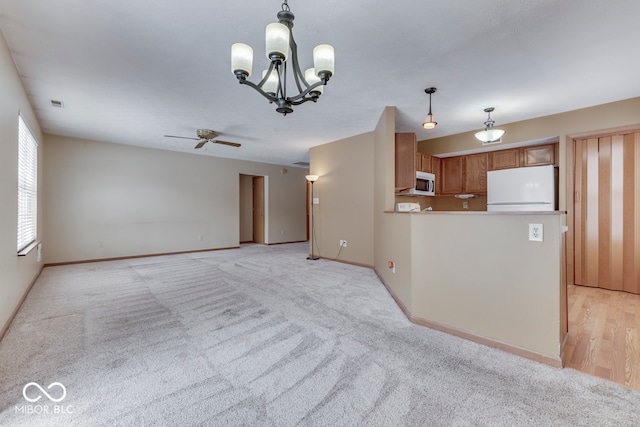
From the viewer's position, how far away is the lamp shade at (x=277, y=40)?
1.55m

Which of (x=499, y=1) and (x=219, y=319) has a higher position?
(x=499, y=1)

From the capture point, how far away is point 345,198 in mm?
5277

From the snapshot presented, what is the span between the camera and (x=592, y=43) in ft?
7.11

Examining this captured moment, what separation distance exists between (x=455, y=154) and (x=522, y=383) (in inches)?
164

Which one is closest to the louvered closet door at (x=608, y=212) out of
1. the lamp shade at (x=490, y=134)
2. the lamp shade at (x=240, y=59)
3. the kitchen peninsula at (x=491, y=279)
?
the lamp shade at (x=490, y=134)

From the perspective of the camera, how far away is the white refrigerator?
3.81 meters

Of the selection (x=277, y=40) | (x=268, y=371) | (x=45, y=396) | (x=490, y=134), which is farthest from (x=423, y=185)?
(x=45, y=396)

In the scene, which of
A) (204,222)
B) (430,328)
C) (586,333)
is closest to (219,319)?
(430,328)

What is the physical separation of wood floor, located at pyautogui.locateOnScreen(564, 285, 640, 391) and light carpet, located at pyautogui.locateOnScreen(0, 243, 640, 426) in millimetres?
211

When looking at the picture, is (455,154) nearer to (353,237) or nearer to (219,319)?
(353,237)

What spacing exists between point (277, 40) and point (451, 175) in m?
4.52

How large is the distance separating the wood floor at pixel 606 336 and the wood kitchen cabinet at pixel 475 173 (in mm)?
2082

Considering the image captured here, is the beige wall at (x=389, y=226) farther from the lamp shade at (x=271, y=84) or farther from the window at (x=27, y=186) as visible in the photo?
the window at (x=27, y=186)

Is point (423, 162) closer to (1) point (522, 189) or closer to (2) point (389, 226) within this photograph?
(1) point (522, 189)
